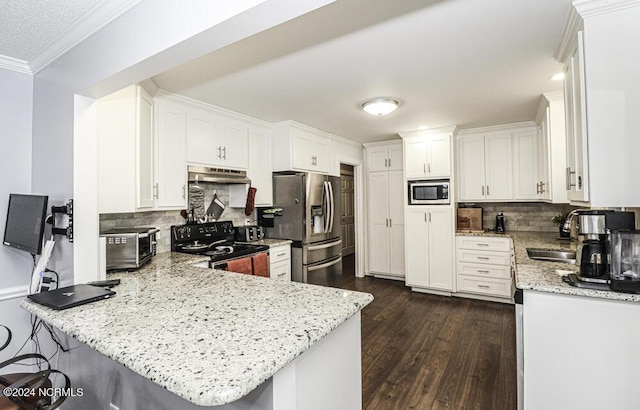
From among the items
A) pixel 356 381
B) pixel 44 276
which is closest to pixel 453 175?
pixel 356 381

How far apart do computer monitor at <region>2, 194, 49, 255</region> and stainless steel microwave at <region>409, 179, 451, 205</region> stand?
4073 mm

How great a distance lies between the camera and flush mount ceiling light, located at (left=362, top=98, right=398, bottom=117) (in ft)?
10.0

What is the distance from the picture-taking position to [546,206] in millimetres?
4305

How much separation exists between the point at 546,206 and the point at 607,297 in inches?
130

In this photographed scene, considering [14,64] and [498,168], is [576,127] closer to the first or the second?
[498,168]

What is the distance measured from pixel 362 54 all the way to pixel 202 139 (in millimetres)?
1863

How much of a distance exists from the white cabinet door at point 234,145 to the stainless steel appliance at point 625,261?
321 centimetres

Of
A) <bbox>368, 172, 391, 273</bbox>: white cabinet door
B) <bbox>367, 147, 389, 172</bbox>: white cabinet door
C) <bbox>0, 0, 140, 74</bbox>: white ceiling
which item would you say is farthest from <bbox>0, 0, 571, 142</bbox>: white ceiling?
<bbox>368, 172, 391, 273</bbox>: white cabinet door

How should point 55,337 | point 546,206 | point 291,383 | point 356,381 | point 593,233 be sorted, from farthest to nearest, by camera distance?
point 546,206 → point 55,337 → point 593,233 → point 356,381 → point 291,383

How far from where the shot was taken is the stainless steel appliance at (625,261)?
4.95 ft

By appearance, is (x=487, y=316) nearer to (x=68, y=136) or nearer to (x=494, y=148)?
(x=494, y=148)

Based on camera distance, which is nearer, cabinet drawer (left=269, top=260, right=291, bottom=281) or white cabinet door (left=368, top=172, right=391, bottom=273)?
cabinet drawer (left=269, top=260, right=291, bottom=281)

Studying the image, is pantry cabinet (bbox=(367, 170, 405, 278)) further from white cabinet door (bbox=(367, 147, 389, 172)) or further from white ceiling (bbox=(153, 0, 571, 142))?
white ceiling (bbox=(153, 0, 571, 142))

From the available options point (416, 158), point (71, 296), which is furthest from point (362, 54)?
point (416, 158)
